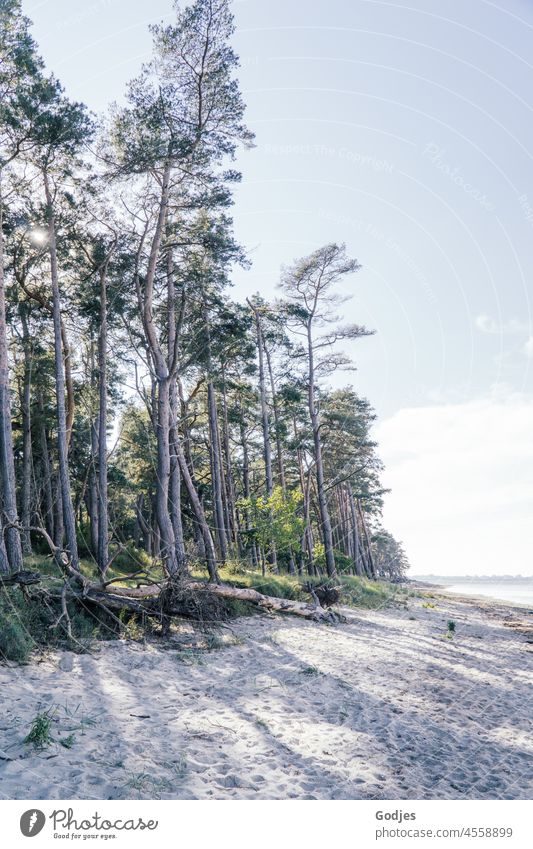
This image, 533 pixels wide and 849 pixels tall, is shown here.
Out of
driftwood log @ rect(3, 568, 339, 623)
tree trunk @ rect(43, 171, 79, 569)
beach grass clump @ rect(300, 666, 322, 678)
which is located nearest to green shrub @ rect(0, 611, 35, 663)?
driftwood log @ rect(3, 568, 339, 623)

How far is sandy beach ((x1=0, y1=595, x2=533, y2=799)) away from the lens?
3.86 m

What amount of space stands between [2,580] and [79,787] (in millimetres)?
5875

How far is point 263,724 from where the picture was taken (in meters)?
5.29

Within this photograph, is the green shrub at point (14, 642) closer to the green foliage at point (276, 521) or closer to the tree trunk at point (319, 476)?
the green foliage at point (276, 521)

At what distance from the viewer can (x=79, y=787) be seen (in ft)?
11.5

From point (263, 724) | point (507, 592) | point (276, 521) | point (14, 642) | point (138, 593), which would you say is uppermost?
point (276, 521)

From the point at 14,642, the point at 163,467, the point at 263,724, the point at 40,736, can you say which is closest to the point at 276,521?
the point at 163,467

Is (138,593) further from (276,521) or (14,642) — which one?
(276,521)

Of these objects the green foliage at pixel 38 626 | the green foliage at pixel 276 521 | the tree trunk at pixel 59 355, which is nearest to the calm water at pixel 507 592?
the green foliage at pixel 276 521

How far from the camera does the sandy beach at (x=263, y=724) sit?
386 centimetres

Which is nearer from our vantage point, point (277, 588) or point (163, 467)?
point (163, 467)

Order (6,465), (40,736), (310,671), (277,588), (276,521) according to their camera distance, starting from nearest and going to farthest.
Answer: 1. (40,736)
2. (310,671)
3. (6,465)
4. (277,588)
5. (276,521)
